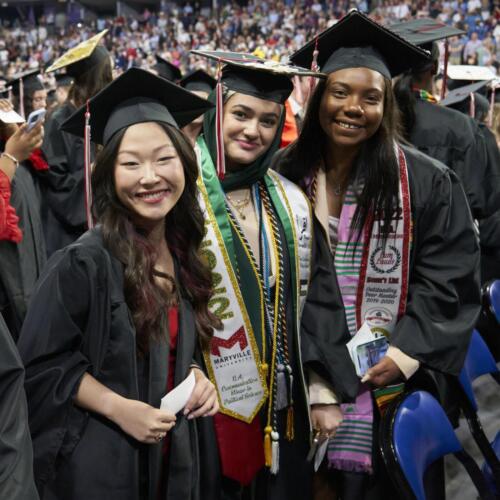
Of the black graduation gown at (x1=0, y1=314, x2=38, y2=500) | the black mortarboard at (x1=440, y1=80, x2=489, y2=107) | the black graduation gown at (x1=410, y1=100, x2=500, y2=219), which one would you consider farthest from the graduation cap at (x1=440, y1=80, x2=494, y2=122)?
the black graduation gown at (x1=0, y1=314, x2=38, y2=500)

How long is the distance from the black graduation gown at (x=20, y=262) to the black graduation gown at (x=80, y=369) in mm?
1709

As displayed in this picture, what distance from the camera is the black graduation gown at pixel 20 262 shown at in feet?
11.1

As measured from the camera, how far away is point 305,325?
2.38 metres

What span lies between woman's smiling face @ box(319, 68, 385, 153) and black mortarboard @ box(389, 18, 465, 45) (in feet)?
3.39

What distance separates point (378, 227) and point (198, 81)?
10.0 ft

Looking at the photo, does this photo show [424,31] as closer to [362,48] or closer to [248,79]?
[362,48]

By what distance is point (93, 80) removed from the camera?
4.46 meters

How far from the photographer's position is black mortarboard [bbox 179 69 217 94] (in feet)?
17.0

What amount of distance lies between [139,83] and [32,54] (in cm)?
2780

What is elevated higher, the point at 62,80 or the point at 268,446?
the point at 62,80

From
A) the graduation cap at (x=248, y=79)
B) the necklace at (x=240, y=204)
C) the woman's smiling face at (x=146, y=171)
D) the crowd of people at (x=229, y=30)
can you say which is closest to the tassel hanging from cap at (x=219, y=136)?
the graduation cap at (x=248, y=79)

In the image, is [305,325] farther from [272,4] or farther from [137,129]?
[272,4]

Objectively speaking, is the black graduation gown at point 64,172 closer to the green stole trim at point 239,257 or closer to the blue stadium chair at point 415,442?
the green stole trim at point 239,257

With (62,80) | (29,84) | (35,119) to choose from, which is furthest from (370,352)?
(62,80)
